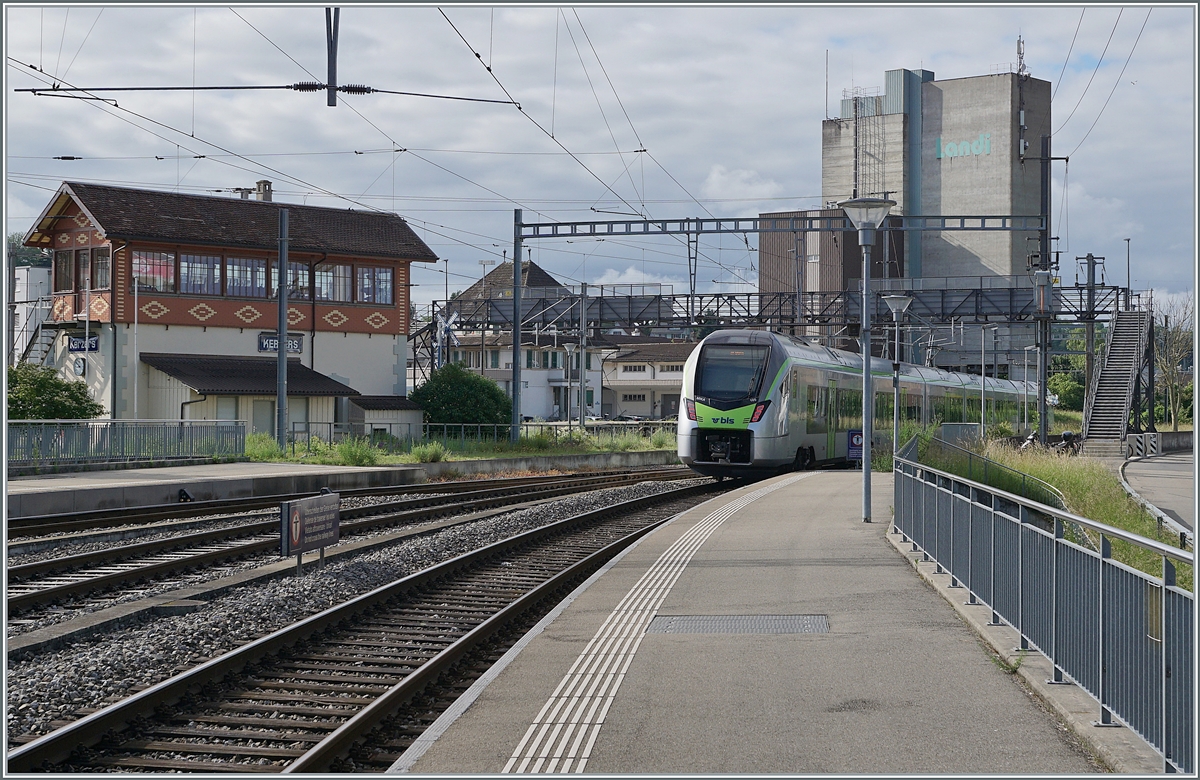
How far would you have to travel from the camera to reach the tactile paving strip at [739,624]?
31.0ft

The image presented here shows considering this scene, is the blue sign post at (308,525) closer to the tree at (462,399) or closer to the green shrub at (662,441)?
the tree at (462,399)

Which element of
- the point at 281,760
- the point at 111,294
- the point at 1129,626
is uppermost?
the point at 111,294

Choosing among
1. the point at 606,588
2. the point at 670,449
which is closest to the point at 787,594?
the point at 606,588

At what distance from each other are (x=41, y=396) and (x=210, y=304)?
39.4 feet

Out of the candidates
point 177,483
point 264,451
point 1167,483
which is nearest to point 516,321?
point 264,451

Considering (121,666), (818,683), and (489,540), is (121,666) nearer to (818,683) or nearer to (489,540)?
(818,683)

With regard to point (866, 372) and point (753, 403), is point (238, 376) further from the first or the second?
point (866, 372)

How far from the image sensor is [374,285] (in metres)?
48.8

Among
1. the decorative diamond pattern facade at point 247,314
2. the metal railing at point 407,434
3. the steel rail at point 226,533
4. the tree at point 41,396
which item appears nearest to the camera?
the steel rail at point 226,533

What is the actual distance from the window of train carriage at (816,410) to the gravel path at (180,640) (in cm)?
1680

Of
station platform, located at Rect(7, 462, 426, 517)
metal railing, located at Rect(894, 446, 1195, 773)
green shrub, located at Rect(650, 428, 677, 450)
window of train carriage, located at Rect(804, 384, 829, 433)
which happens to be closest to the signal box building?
station platform, located at Rect(7, 462, 426, 517)

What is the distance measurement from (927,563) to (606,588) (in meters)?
3.66

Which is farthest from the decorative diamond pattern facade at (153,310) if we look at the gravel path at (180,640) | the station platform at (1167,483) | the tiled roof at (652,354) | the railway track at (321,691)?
the tiled roof at (652,354)

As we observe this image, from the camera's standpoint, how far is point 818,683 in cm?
754
